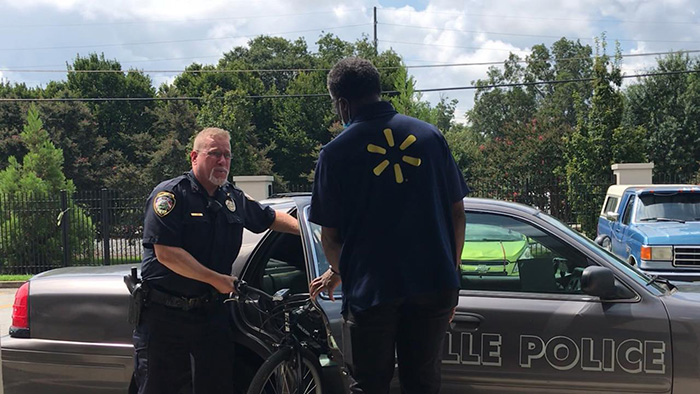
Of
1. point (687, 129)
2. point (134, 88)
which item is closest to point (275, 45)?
point (134, 88)

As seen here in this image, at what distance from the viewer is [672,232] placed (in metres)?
7.56

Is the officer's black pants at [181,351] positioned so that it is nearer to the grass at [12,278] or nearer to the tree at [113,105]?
the grass at [12,278]

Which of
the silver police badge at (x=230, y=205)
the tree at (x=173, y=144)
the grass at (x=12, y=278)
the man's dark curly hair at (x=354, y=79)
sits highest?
the tree at (x=173, y=144)

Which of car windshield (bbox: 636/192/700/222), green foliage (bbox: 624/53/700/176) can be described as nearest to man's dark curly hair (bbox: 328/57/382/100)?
car windshield (bbox: 636/192/700/222)

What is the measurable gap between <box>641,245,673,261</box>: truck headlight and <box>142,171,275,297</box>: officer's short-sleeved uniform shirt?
6.20 meters

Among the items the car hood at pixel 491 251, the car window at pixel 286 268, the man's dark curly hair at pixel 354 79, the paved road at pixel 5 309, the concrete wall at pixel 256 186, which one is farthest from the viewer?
the concrete wall at pixel 256 186

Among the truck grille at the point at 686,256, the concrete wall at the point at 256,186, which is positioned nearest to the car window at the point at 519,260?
the truck grille at the point at 686,256

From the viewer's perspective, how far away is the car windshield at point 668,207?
27.0 feet

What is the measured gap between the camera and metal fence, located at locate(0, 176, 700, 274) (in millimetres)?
14070

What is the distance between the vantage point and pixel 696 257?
733cm

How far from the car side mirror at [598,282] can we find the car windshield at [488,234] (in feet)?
1.59

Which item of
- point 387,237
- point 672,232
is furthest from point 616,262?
point 672,232

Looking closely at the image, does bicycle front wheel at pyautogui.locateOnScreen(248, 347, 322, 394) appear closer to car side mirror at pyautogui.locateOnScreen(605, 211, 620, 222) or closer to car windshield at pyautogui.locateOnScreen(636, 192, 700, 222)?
car windshield at pyautogui.locateOnScreen(636, 192, 700, 222)

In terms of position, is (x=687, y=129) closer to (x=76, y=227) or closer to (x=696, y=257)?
(x=696, y=257)
